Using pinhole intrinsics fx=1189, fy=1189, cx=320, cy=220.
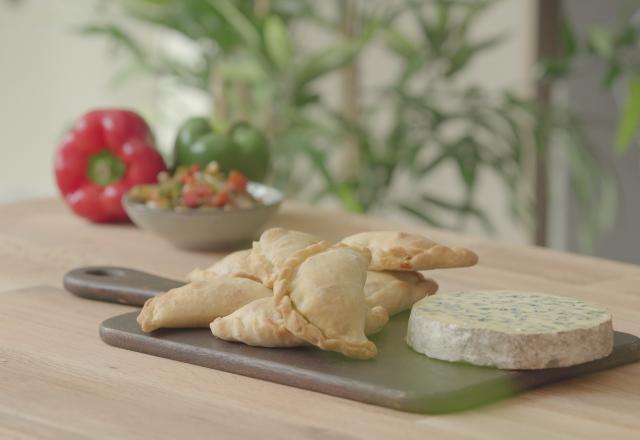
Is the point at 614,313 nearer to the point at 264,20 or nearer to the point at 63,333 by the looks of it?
the point at 63,333

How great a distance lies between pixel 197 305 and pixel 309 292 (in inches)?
6.7

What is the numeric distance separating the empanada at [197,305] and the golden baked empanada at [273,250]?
3cm

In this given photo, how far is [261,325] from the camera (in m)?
1.21

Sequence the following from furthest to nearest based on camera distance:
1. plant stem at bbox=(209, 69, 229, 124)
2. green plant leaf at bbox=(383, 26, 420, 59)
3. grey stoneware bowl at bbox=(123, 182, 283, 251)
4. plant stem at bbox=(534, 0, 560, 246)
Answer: plant stem at bbox=(534, 0, 560, 246), plant stem at bbox=(209, 69, 229, 124), green plant leaf at bbox=(383, 26, 420, 59), grey stoneware bowl at bbox=(123, 182, 283, 251)

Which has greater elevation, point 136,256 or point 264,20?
point 264,20

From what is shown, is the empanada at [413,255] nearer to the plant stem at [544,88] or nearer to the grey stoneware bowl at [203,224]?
the grey stoneware bowl at [203,224]

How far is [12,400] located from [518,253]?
3.16 ft

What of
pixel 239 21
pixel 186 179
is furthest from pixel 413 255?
pixel 239 21

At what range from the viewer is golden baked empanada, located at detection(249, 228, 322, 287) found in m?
1.31

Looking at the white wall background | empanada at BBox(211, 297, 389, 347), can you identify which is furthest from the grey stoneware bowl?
the white wall background

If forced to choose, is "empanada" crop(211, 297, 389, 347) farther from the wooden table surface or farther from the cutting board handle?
the cutting board handle

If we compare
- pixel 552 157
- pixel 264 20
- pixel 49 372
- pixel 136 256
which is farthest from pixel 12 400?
pixel 552 157

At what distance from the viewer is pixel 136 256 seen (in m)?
1.85

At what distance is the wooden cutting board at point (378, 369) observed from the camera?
1.09 metres
